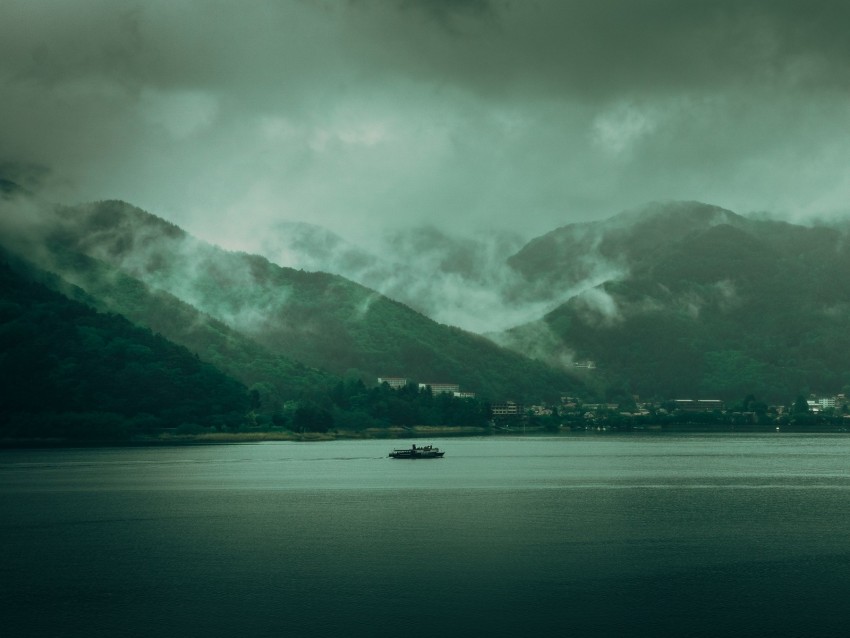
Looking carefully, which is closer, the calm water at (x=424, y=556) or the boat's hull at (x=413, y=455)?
the calm water at (x=424, y=556)

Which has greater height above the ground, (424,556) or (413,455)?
(413,455)

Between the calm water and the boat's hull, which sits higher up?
the boat's hull

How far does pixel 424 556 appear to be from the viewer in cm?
5875

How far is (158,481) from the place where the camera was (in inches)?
Result: 4469

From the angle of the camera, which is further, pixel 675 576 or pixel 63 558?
pixel 63 558

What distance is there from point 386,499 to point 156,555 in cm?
3551

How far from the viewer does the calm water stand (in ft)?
144

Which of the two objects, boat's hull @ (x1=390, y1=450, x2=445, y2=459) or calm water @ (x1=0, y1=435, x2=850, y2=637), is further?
boat's hull @ (x1=390, y1=450, x2=445, y2=459)

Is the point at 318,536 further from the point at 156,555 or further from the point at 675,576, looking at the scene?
the point at 675,576

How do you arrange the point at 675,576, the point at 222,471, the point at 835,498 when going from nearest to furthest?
the point at 675,576 → the point at 835,498 → the point at 222,471

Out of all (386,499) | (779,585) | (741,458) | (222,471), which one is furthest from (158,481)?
(741,458)

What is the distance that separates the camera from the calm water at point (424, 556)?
4375cm

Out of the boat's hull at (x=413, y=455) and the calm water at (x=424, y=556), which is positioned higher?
the boat's hull at (x=413, y=455)

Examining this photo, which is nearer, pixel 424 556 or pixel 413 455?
pixel 424 556
